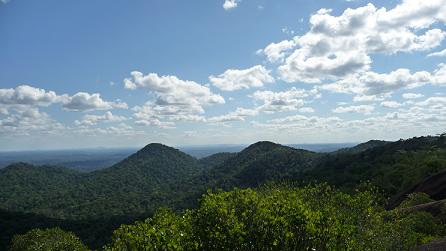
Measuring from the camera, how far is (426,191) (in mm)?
89562

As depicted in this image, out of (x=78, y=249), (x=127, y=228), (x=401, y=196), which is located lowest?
(x=78, y=249)

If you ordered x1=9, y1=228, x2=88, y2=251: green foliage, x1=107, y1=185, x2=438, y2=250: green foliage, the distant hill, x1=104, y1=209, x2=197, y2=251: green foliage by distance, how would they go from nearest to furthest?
x1=104, y1=209, x2=197, y2=251: green foliage → x1=107, y1=185, x2=438, y2=250: green foliage → the distant hill → x1=9, y1=228, x2=88, y2=251: green foliage

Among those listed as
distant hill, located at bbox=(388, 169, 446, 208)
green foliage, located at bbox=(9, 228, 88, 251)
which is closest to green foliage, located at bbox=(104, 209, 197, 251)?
green foliage, located at bbox=(9, 228, 88, 251)

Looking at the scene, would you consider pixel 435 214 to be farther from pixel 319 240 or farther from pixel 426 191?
pixel 319 240

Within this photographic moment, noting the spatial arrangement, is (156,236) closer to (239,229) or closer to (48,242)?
(239,229)

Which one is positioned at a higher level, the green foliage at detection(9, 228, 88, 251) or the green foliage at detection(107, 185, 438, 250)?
the green foliage at detection(107, 185, 438, 250)

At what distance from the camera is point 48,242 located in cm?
8975

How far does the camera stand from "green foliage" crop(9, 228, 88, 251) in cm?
8675

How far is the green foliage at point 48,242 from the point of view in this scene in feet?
285

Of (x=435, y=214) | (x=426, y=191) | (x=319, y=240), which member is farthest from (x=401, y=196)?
(x=319, y=240)

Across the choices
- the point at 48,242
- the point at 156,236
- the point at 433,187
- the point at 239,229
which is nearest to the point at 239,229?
the point at 239,229

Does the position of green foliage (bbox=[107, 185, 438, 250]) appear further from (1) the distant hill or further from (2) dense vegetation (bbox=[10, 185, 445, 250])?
(1) the distant hill

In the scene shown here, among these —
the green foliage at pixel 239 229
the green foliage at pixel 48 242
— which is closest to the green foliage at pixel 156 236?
the green foliage at pixel 239 229

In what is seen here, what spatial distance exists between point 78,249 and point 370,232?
7029 centimetres
